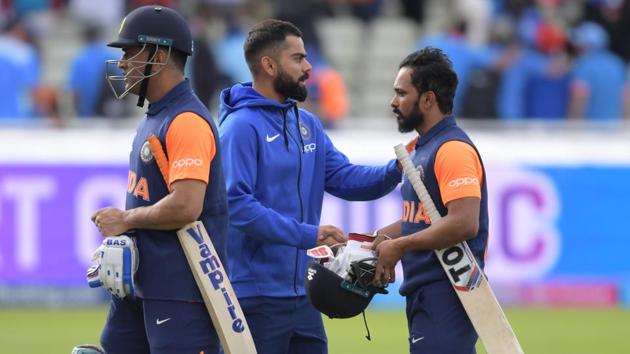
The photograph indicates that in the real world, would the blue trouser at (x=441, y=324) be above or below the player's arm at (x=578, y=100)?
above

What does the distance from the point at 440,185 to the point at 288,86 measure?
1.25 metres

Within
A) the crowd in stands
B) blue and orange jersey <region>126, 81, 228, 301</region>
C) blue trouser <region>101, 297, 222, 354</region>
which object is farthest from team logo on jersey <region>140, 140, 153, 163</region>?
the crowd in stands

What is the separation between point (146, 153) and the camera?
6.64 metres

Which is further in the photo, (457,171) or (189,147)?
(457,171)

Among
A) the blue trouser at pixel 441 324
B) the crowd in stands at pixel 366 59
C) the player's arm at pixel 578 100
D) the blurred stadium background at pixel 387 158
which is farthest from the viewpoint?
the player's arm at pixel 578 100

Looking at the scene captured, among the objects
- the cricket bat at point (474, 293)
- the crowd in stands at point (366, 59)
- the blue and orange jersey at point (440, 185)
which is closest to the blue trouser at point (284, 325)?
the blue and orange jersey at point (440, 185)

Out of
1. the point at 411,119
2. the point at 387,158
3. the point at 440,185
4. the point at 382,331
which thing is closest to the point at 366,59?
the point at 387,158

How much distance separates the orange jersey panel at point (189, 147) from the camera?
21.1 feet

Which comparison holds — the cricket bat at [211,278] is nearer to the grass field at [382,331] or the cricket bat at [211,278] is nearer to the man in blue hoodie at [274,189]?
the man in blue hoodie at [274,189]

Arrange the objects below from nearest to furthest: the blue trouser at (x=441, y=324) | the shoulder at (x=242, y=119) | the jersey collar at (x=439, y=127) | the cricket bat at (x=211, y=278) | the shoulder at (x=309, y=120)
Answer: the cricket bat at (x=211, y=278) → the blue trouser at (x=441, y=324) → the jersey collar at (x=439, y=127) → the shoulder at (x=242, y=119) → the shoulder at (x=309, y=120)

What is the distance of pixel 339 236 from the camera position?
7449 mm

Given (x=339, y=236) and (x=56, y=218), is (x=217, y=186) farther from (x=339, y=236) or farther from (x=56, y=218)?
(x=56, y=218)

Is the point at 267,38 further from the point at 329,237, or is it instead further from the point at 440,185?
the point at 440,185

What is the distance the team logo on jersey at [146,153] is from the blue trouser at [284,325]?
1.26m
